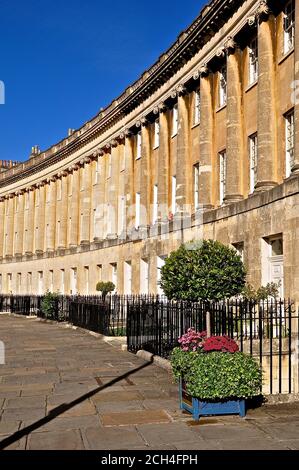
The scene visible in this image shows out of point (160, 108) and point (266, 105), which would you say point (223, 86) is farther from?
point (160, 108)

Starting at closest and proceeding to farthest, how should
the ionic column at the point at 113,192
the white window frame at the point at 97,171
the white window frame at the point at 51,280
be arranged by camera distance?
1. the ionic column at the point at 113,192
2. the white window frame at the point at 97,171
3. the white window frame at the point at 51,280

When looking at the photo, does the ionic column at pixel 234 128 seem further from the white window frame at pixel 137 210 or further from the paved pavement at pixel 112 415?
the white window frame at pixel 137 210

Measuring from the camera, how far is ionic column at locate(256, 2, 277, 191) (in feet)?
61.9

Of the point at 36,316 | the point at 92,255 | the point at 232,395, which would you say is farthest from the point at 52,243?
the point at 232,395

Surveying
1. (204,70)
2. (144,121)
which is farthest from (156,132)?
(204,70)

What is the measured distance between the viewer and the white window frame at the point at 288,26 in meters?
18.5

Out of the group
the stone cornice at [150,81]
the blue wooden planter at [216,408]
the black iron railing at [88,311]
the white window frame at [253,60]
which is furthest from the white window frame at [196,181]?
the blue wooden planter at [216,408]

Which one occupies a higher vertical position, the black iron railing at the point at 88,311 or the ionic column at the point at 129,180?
the ionic column at the point at 129,180

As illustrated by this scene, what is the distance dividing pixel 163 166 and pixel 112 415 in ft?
73.9

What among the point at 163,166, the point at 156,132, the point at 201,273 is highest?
the point at 156,132

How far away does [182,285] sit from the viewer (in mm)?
12414

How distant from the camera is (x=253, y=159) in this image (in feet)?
68.9

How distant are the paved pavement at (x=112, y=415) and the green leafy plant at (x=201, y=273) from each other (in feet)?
6.23

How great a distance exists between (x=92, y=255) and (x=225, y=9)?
2217cm
